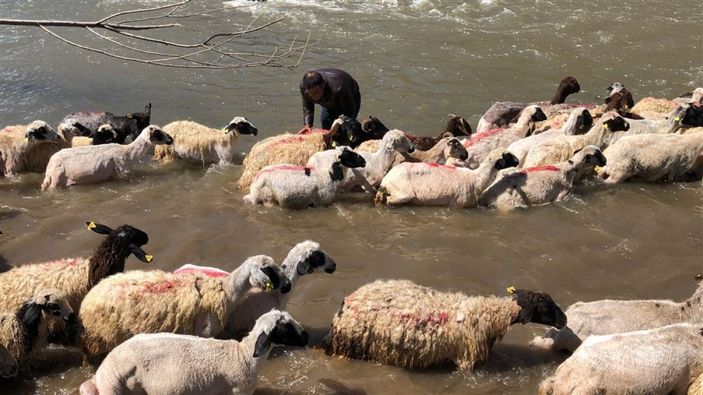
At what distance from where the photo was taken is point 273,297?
6.45 metres

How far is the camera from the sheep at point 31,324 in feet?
18.3

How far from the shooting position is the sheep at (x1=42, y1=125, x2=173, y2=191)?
9695 millimetres

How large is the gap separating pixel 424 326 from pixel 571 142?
5.59 metres

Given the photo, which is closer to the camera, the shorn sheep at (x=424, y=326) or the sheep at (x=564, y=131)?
the shorn sheep at (x=424, y=326)

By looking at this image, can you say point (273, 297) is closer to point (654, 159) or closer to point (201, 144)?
point (201, 144)

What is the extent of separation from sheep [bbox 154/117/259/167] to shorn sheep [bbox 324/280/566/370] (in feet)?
17.8

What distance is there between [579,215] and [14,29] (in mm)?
16011

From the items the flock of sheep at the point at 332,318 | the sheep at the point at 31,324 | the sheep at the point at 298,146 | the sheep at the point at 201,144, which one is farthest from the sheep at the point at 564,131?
the sheep at the point at 31,324

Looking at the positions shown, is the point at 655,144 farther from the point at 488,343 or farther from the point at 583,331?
the point at 488,343

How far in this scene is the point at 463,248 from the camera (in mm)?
8070

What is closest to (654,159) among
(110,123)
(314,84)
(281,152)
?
(314,84)

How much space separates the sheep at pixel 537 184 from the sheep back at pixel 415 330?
10.5 ft

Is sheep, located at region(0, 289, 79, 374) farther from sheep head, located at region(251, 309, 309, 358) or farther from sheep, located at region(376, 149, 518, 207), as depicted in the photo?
sheep, located at region(376, 149, 518, 207)

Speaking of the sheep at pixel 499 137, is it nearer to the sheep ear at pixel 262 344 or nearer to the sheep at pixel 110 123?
the sheep at pixel 110 123
